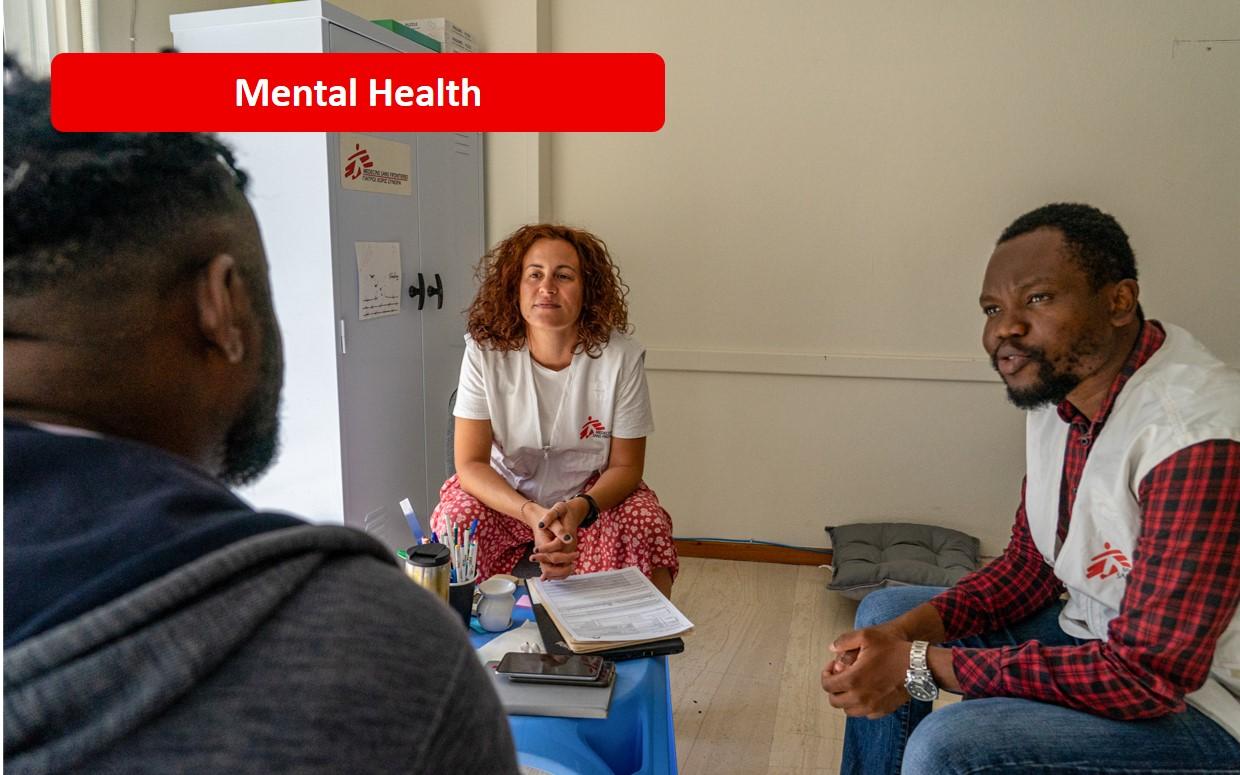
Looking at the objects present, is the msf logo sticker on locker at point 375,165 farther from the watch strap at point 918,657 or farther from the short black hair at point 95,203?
the short black hair at point 95,203

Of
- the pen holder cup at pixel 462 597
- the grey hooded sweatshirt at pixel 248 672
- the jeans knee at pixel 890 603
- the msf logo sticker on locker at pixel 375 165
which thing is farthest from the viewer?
the msf logo sticker on locker at pixel 375 165

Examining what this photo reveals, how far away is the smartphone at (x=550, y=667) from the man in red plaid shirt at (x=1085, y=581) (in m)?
0.35

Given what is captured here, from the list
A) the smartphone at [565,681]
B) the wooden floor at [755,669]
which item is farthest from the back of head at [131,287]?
the wooden floor at [755,669]

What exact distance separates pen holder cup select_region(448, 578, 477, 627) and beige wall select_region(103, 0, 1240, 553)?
5.65ft

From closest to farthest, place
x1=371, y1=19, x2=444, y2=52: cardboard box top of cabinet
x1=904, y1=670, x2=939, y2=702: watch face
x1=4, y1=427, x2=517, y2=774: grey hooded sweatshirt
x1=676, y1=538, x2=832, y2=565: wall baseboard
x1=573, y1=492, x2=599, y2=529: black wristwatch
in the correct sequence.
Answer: x1=4, y1=427, x2=517, y2=774: grey hooded sweatshirt < x1=904, y1=670, x2=939, y2=702: watch face < x1=573, y1=492, x2=599, y2=529: black wristwatch < x1=371, y1=19, x2=444, y2=52: cardboard box top of cabinet < x1=676, y1=538, x2=832, y2=565: wall baseboard

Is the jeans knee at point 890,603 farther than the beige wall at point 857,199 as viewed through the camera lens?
No

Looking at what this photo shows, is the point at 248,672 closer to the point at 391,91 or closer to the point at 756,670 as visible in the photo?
the point at 391,91

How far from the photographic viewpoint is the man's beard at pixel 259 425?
0.47m

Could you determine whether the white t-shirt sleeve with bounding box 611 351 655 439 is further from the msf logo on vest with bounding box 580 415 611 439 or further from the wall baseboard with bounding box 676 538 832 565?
→ the wall baseboard with bounding box 676 538 832 565

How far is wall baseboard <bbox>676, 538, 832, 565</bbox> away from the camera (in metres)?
2.99

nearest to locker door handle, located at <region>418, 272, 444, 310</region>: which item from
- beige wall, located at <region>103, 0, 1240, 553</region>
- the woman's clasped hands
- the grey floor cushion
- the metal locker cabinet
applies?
the metal locker cabinet

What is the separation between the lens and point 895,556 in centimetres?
271

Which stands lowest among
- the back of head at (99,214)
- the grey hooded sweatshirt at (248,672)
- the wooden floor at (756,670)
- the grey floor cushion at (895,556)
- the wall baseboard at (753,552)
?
the wooden floor at (756,670)

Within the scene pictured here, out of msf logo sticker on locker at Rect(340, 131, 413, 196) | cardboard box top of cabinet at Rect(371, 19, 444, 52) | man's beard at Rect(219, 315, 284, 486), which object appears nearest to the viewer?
man's beard at Rect(219, 315, 284, 486)
